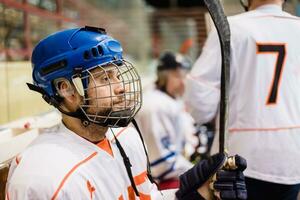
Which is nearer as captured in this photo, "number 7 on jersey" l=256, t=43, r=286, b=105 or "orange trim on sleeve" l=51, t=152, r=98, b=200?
"orange trim on sleeve" l=51, t=152, r=98, b=200

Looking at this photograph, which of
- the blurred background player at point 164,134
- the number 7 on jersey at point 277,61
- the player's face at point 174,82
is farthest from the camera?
the player's face at point 174,82

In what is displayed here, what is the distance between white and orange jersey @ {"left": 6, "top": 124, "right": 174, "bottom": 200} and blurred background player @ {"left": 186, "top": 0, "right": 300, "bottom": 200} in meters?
0.48

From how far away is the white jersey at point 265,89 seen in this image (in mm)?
1661

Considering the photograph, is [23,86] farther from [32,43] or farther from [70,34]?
[70,34]

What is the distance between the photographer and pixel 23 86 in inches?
89.0

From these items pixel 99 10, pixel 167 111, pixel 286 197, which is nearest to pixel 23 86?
pixel 167 111

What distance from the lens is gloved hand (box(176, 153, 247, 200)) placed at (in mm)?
1242

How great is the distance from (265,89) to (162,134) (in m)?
1.27

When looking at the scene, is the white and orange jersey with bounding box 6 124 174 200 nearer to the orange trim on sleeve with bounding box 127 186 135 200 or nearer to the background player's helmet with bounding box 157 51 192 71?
the orange trim on sleeve with bounding box 127 186 135 200

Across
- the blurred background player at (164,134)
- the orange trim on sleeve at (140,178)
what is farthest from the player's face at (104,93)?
the blurred background player at (164,134)

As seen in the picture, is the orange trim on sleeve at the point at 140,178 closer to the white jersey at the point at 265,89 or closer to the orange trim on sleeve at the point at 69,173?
the orange trim on sleeve at the point at 69,173

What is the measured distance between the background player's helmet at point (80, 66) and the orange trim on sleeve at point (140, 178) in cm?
20

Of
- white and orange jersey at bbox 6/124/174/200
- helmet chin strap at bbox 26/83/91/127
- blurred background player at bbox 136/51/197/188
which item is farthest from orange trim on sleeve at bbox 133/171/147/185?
blurred background player at bbox 136/51/197/188

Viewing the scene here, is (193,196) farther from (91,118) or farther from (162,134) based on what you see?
(162,134)
